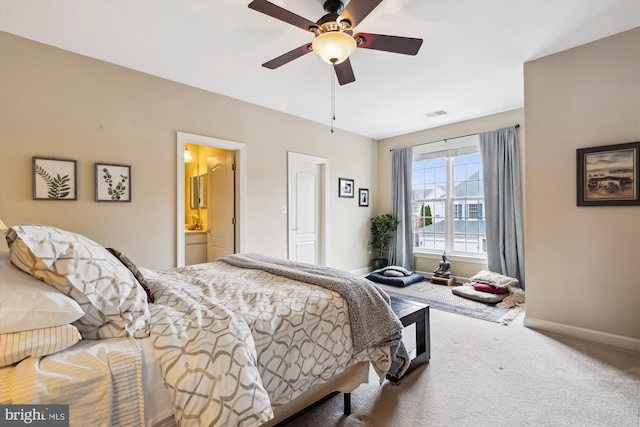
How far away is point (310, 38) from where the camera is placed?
2627mm

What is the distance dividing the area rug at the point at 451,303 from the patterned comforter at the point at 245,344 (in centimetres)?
213

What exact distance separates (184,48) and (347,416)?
3.19m

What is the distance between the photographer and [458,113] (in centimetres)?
456

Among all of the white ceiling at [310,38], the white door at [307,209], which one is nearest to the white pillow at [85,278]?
the white ceiling at [310,38]

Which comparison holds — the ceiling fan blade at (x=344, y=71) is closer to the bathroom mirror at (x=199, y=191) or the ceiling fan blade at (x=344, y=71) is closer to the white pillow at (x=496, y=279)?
the bathroom mirror at (x=199, y=191)

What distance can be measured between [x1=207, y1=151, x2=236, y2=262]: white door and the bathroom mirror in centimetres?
41

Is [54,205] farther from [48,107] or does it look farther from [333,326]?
[333,326]

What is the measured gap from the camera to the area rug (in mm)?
3383

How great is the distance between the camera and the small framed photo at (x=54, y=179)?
8.38 feet

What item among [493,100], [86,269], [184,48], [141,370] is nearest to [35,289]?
[86,269]

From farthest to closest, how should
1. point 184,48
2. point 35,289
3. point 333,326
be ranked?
1. point 184,48
2. point 333,326
3. point 35,289

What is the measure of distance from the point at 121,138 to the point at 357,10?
101 inches

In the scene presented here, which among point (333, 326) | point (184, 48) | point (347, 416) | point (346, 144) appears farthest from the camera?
point (346, 144)

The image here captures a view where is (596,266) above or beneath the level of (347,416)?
above
